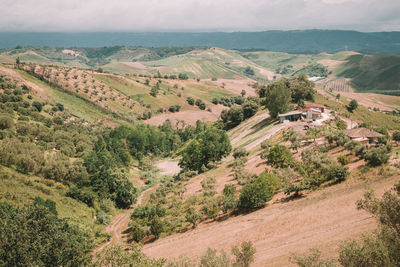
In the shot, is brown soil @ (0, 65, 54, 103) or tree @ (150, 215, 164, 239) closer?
tree @ (150, 215, 164, 239)

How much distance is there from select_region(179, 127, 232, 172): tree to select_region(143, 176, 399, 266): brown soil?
34.9 meters

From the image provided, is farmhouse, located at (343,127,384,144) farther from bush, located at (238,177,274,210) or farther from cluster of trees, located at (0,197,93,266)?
cluster of trees, located at (0,197,93,266)

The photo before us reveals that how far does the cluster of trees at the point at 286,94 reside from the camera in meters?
93.2

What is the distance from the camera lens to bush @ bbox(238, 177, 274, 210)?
4425cm

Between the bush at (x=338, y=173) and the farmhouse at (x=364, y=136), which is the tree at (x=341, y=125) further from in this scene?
the bush at (x=338, y=173)

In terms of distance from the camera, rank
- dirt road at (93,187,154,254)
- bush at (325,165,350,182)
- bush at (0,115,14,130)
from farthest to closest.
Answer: bush at (0,115,14,130)
dirt road at (93,187,154,254)
bush at (325,165,350,182)

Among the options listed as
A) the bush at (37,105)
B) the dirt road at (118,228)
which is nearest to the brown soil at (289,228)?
the dirt road at (118,228)

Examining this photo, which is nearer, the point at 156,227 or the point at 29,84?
the point at 156,227

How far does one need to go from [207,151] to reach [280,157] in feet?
92.4

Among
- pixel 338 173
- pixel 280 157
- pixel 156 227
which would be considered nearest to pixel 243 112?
pixel 280 157

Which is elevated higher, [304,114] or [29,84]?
[29,84]

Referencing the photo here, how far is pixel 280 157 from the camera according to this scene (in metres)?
56.1

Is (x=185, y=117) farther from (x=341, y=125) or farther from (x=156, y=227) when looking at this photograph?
(x=156, y=227)

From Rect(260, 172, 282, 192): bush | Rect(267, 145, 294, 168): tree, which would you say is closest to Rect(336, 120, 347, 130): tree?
Rect(267, 145, 294, 168): tree
